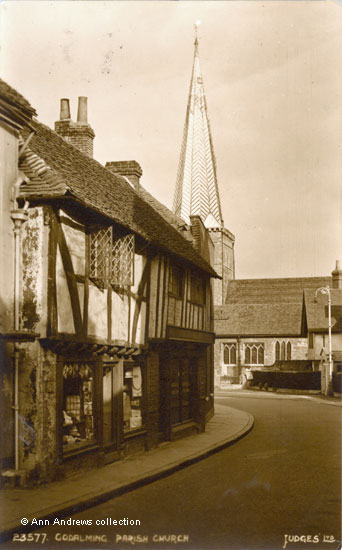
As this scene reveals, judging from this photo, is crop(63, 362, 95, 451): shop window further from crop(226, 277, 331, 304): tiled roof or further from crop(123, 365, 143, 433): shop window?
crop(226, 277, 331, 304): tiled roof

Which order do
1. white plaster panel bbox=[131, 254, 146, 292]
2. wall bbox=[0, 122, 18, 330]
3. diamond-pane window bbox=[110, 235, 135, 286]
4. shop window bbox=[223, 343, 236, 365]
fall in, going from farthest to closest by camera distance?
shop window bbox=[223, 343, 236, 365] → white plaster panel bbox=[131, 254, 146, 292] → diamond-pane window bbox=[110, 235, 135, 286] → wall bbox=[0, 122, 18, 330]

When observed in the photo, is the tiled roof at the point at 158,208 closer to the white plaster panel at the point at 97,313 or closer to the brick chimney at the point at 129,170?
the brick chimney at the point at 129,170

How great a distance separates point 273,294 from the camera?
3073 inches

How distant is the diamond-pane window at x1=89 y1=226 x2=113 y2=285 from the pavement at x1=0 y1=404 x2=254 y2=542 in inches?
136

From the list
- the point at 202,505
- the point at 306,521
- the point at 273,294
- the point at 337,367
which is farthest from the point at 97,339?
the point at 273,294

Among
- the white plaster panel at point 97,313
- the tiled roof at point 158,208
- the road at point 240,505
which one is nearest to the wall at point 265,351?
the tiled roof at point 158,208

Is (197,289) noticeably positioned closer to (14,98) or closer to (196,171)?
(14,98)

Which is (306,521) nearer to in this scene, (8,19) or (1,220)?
(1,220)

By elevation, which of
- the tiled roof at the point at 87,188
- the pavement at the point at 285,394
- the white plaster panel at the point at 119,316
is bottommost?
the pavement at the point at 285,394

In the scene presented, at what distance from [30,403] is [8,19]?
5616 mm

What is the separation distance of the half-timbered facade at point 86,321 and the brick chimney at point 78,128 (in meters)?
1.65

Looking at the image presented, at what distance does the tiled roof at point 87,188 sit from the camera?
36.0 ft

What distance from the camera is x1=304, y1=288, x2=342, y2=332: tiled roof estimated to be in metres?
49.5

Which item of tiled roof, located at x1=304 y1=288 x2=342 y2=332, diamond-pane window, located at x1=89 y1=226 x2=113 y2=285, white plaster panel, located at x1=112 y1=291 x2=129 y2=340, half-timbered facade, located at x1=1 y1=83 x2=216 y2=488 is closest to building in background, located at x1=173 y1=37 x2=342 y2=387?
tiled roof, located at x1=304 y1=288 x2=342 y2=332
